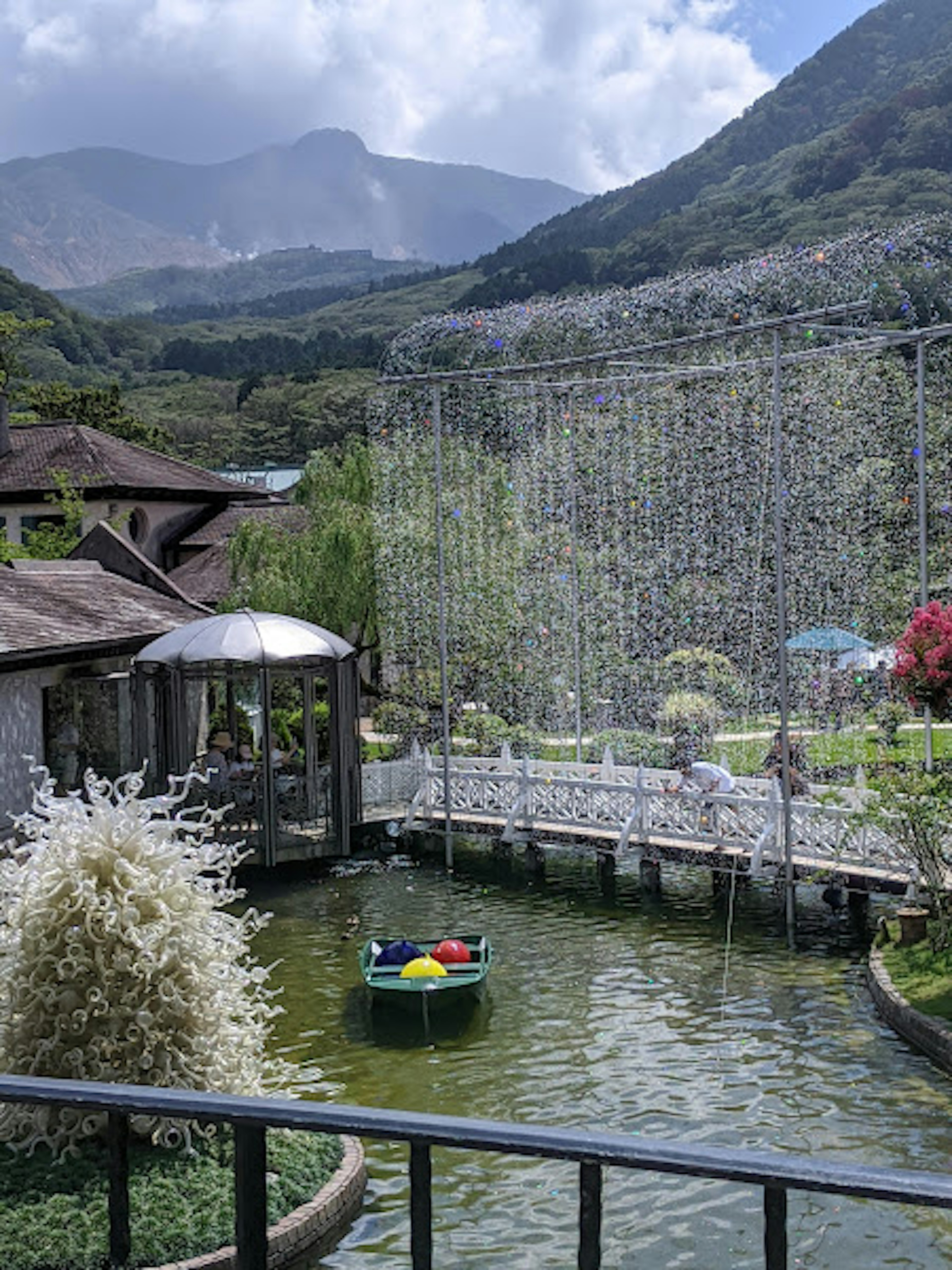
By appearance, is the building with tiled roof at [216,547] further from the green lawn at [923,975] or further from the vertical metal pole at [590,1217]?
the vertical metal pole at [590,1217]

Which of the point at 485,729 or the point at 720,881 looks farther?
the point at 485,729

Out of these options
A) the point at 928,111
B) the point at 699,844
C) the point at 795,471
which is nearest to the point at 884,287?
the point at 795,471

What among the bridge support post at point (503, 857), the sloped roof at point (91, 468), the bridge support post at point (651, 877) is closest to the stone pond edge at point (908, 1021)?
the bridge support post at point (651, 877)

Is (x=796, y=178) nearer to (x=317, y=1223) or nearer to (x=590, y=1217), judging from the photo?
(x=317, y=1223)

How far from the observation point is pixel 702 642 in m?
22.1

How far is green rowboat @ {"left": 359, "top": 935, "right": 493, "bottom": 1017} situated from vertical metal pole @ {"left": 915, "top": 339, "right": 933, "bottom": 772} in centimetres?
619

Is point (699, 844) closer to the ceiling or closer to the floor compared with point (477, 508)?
closer to the floor

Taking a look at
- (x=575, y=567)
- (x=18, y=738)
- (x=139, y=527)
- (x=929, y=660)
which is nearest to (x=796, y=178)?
(x=139, y=527)

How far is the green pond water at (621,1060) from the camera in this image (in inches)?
332

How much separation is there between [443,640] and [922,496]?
6.58m

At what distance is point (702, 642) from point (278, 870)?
671 centimetres

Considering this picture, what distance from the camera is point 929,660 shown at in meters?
12.5

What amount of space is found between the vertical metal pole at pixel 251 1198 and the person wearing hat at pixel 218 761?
17376 mm

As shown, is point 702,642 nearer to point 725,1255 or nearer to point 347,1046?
point 347,1046
